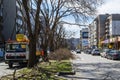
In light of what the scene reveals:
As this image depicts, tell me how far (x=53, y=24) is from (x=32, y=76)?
33269 millimetres

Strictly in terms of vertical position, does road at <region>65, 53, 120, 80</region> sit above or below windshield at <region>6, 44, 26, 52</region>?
below

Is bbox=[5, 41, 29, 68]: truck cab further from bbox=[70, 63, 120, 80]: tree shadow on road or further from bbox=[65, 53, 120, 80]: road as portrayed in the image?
bbox=[70, 63, 120, 80]: tree shadow on road

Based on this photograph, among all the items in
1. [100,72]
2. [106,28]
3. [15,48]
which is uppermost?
[106,28]

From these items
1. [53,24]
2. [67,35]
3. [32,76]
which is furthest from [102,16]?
[32,76]

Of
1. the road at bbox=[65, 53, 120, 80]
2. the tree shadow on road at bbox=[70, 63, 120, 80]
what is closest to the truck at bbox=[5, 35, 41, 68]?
the road at bbox=[65, 53, 120, 80]

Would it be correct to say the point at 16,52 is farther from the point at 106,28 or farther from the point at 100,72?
the point at 106,28

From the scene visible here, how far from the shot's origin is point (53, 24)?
5188 centimetres

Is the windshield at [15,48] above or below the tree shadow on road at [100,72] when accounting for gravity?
above

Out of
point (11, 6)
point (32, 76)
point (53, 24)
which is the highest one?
point (11, 6)

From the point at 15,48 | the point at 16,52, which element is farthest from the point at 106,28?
the point at 16,52

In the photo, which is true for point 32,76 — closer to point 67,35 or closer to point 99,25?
point 67,35

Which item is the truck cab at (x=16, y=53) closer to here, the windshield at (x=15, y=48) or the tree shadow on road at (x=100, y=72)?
the windshield at (x=15, y=48)

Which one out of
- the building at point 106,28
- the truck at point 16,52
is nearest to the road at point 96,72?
the truck at point 16,52

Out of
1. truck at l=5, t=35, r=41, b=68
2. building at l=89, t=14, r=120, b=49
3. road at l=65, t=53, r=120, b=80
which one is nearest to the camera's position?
road at l=65, t=53, r=120, b=80
